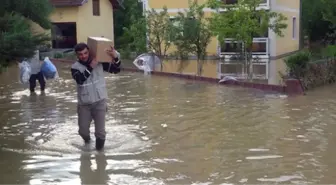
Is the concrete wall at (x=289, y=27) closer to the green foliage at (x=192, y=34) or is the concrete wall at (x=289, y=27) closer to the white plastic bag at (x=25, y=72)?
the green foliage at (x=192, y=34)

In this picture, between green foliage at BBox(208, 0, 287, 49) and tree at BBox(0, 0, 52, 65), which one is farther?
green foliage at BBox(208, 0, 287, 49)

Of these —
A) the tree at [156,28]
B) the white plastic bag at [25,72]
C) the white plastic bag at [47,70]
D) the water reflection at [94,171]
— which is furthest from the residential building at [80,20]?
the water reflection at [94,171]

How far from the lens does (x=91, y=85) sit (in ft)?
23.6

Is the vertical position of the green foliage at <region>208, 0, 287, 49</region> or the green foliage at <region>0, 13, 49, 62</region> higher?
the green foliage at <region>208, 0, 287, 49</region>

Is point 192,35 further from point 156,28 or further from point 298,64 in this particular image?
point 298,64

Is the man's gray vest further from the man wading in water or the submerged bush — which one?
the submerged bush

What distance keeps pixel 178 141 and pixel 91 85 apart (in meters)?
1.65

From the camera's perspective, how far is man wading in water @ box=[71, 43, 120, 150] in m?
7.09

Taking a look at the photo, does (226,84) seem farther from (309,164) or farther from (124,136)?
(309,164)

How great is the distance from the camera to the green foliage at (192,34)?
62.5ft

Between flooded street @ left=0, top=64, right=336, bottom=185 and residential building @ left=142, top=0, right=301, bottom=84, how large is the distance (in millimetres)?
8974

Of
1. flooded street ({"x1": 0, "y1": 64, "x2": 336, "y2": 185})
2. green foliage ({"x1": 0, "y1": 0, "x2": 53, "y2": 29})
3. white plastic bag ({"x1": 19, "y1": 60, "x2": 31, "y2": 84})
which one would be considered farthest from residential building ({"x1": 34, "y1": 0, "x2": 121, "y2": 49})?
green foliage ({"x1": 0, "y1": 0, "x2": 53, "y2": 29})

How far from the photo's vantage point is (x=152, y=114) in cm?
1034

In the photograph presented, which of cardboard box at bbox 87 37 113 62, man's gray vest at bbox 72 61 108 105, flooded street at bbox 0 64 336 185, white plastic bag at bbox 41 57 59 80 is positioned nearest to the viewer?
flooded street at bbox 0 64 336 185
